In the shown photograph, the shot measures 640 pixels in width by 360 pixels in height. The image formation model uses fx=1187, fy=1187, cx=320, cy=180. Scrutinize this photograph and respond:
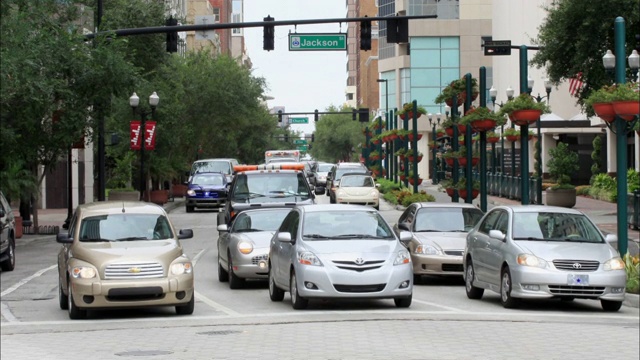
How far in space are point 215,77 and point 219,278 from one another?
49.1m

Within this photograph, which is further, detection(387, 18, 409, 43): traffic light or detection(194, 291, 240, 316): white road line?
detection(387, 18, 409, 43): traffic light

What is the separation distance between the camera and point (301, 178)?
2889 centimetres

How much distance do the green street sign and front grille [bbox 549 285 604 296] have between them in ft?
64.8

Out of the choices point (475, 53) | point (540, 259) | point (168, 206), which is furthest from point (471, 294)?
point (475, 53)

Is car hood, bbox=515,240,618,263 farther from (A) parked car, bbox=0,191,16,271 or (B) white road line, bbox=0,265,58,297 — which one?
(A) parked car, bbox=0,191,16,271

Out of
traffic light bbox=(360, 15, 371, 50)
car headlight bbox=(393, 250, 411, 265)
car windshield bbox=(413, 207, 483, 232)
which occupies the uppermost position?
traffic light bbox=(360, 15, 371, 50)

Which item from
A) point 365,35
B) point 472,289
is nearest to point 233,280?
point 472,289

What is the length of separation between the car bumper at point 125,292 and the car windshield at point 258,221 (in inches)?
219

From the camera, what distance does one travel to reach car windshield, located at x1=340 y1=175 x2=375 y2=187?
5406 cm

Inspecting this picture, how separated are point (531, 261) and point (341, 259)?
9.27 ft

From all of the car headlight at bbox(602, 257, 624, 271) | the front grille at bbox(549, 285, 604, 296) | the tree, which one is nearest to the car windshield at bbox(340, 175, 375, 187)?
the tree

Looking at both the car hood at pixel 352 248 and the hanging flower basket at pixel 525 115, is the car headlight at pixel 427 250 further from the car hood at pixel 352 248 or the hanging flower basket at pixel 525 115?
the hanging flower basket at pixel 525 115

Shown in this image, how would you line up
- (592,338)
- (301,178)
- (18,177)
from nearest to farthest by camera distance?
(592,338) < (301,178) < (18,177)

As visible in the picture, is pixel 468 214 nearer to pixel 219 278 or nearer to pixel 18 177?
pixel 219 278
